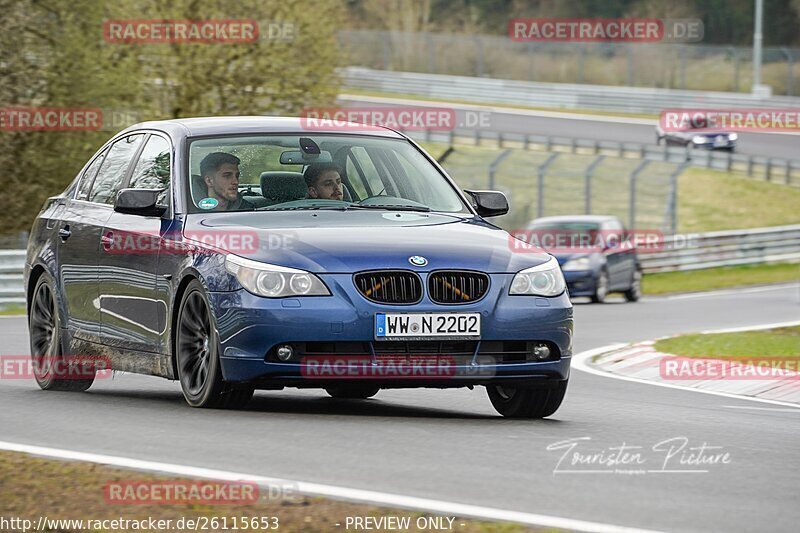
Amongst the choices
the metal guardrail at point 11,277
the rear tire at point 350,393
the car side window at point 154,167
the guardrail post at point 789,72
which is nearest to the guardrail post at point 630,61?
the guardrail post at point 789,72

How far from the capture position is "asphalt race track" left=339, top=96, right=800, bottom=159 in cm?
5678

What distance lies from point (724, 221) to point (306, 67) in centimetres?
1597

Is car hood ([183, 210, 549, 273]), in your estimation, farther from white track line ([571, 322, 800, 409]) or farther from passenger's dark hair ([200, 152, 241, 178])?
white track line ([571, 322, 800, 409])

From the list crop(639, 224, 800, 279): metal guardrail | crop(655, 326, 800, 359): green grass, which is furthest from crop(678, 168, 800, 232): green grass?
crop(655, 326, 800, 359): green grass

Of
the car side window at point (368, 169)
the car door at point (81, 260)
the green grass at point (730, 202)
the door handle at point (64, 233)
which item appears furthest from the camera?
the green grass at point (730, 202)

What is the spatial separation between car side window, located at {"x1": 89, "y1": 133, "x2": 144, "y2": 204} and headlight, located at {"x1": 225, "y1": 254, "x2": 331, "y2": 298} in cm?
221

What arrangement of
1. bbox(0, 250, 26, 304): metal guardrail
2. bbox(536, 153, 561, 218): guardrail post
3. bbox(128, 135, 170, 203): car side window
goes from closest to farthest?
bbox(128, 135, 170, 203): car side window, bbox(0, 250, 26, 304): metal guardrail, bbox(536, 153, 561, 218): guardrail post

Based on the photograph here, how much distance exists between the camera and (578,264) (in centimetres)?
2944

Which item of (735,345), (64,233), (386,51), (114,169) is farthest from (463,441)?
(386,51)

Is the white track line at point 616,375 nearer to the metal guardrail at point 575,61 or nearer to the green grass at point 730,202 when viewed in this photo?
the green grass at point 730,202

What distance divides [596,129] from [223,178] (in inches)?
1961

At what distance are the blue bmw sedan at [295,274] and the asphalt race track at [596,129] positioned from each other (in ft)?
147

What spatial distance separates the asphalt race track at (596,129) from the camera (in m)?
56.8

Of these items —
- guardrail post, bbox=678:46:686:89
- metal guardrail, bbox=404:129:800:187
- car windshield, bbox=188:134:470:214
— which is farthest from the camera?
guardrail post, bbox=678:46:686:89
